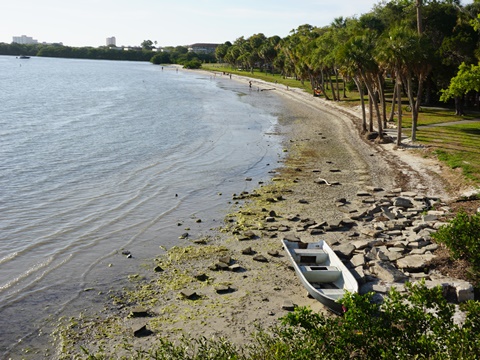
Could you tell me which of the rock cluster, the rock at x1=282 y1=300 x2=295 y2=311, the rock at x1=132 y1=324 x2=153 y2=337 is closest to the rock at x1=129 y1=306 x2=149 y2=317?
the rock at x1=132 y1=324 x2=153 y2=337

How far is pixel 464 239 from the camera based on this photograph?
55.6 ft

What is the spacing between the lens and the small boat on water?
54.8ft

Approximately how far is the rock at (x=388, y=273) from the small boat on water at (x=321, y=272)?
1230mm

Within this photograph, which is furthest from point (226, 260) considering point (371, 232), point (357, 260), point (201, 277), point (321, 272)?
point (371, 232)

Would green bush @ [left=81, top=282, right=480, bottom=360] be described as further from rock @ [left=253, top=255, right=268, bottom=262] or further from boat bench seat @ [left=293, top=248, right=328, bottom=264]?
rock @ [left=253, top=255, right=268, bottom=262]

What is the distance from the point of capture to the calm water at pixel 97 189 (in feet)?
63.6

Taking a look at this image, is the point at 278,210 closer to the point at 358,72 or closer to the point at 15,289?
the point at 15,289

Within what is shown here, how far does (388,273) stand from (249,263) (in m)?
5.77

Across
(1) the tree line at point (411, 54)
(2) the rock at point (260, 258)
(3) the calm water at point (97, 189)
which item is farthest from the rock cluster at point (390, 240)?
(1) the tree line at point (411, 54)

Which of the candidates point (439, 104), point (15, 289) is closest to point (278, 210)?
point (15, 289)

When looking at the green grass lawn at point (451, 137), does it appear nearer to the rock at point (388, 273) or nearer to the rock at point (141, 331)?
the rock at point (388, 273)

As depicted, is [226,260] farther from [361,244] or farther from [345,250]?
[361,244]

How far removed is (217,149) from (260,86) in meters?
83.8

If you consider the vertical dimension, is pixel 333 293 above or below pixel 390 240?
below
